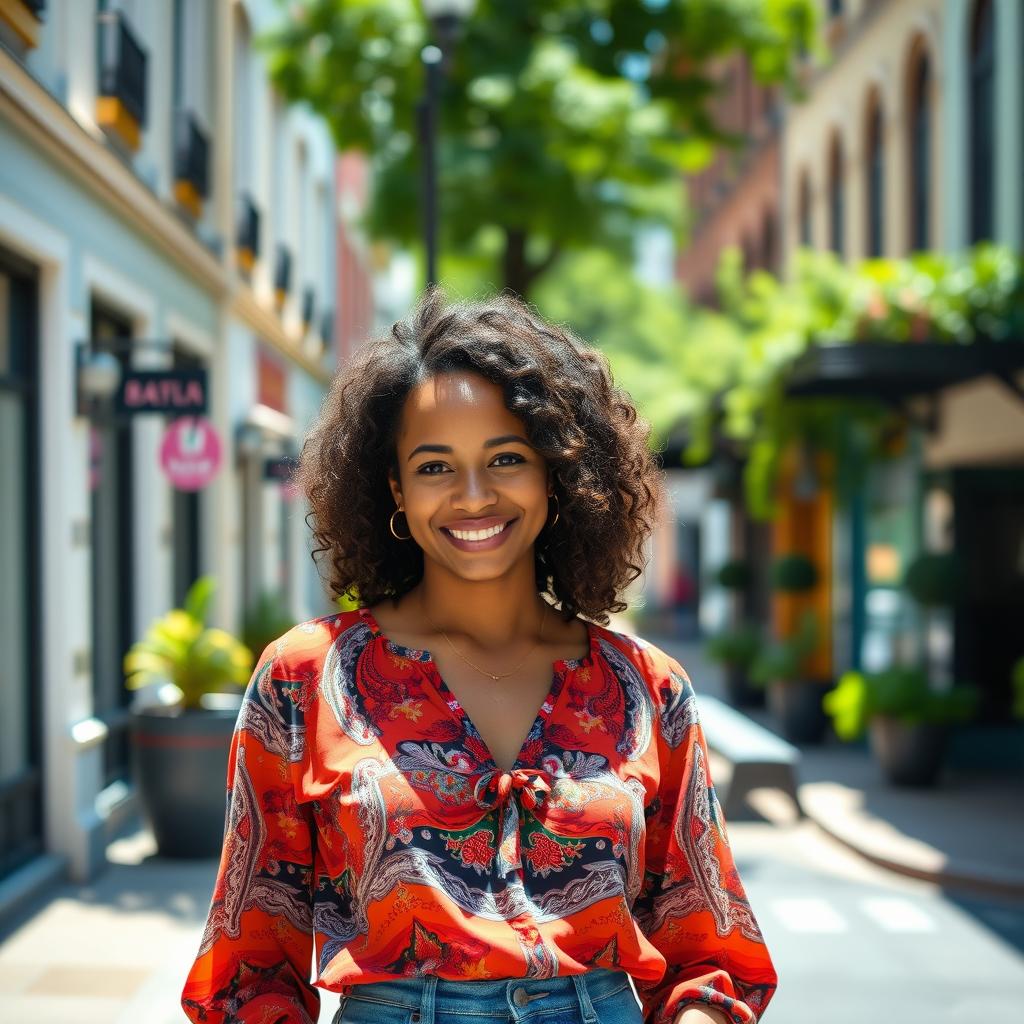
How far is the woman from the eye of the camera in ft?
6.93

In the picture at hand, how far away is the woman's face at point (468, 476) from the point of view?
2.33m

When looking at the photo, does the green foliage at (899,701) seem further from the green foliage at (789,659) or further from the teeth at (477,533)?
the teeth at (477,533)

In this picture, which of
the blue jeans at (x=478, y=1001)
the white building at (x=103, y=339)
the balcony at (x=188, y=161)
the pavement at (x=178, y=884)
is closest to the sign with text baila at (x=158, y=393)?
the white building at (x=103, y=339)

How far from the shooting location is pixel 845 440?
1330 centimetres

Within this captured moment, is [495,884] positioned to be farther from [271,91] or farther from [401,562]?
[271,91]

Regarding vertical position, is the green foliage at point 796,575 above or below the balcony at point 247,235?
below

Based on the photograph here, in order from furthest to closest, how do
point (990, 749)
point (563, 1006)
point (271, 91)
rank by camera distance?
point (271, 91)
point (990, 749)
point (563, 1006)

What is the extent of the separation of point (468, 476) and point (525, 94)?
42.6ft

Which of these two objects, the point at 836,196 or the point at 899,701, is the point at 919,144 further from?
the point at 899,701

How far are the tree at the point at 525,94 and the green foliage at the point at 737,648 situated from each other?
4.80m

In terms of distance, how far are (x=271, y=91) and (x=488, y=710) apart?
51.2 ft

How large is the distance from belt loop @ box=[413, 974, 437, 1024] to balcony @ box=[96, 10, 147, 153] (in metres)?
7.76

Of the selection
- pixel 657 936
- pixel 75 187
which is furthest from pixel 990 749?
pixel 657 936

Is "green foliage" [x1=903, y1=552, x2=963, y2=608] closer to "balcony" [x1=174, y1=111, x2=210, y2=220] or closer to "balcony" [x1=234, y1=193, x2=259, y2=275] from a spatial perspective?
"balcony" [x1=174, y1=111, x2=210, y2=220]
